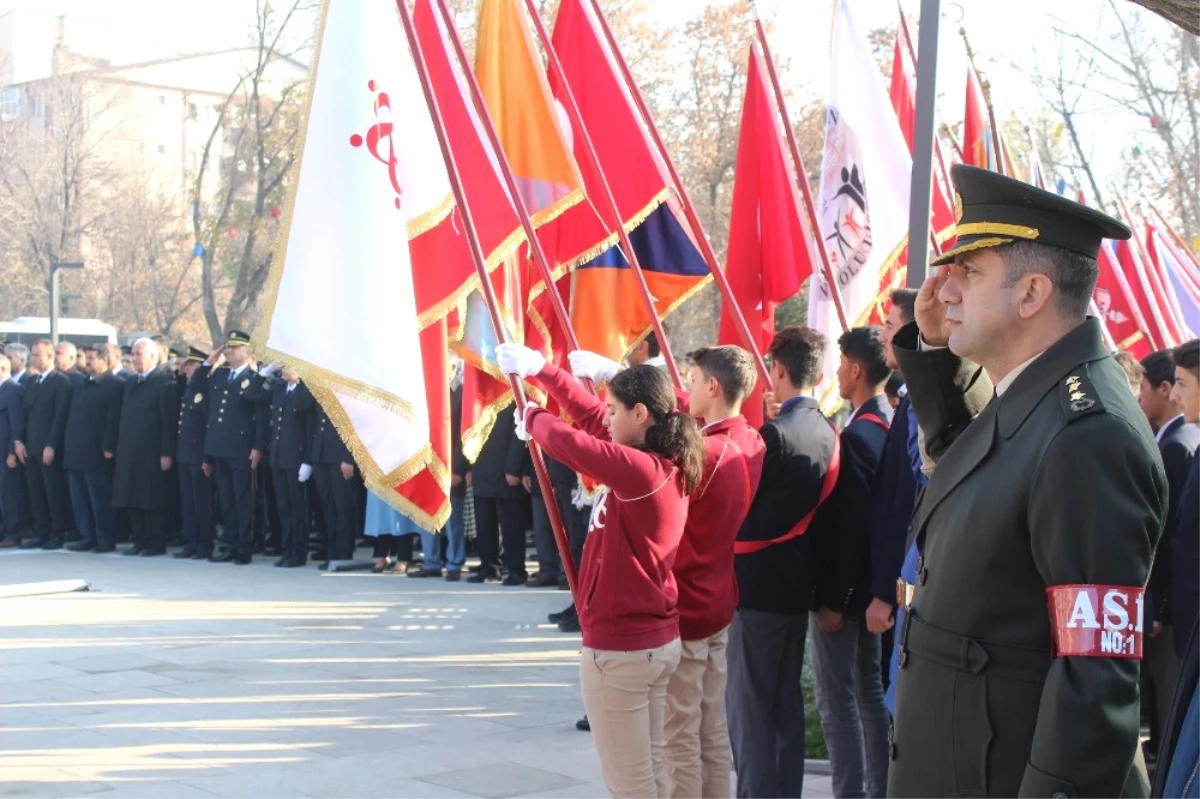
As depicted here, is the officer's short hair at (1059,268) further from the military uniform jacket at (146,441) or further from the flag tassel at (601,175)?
the military uniform jacket at (146,441)

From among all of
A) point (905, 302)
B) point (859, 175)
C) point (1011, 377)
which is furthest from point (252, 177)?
point (1011, 377)

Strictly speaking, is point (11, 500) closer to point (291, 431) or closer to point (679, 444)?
point (291, 431)

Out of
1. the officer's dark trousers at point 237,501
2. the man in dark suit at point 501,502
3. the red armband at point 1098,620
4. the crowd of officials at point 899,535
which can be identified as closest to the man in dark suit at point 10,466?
the officer's dark trousers at point 237,501

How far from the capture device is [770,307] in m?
8.36

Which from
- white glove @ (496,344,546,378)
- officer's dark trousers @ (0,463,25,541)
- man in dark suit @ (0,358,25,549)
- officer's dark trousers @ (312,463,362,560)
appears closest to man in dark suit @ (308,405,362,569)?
officer's dark trousers @ (312,463,362,560)

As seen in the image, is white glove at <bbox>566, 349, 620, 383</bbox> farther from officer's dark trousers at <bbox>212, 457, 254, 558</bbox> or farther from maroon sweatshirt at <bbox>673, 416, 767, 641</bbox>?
officer's dark trousers at <bbox>212, 457, 254, 558</bbox>

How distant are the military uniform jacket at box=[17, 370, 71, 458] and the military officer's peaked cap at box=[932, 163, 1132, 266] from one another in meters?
14.6

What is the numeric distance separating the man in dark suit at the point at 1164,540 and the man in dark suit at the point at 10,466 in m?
13.1

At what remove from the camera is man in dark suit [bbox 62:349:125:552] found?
15.4 m

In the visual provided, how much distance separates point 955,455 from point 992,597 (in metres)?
0.33

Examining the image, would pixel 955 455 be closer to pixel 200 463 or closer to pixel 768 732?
pixel 768 732

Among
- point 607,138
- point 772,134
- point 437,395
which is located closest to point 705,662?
point 437,395

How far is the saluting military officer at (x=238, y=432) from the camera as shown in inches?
554

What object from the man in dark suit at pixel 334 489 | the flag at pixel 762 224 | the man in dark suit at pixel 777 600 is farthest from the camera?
the man in dark suit at pixel 334 489
